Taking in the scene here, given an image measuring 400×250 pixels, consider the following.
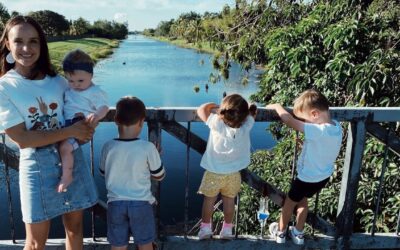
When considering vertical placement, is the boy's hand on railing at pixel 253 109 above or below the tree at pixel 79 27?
below

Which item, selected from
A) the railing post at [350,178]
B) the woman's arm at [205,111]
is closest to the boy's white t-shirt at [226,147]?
the woman's arm at [205,111]

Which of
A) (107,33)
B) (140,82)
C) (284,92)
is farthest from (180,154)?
(107,33)

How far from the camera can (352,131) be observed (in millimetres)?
2639

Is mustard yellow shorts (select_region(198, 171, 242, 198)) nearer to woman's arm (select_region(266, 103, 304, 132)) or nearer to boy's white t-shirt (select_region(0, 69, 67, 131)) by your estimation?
woman's arm (select_region(266, 103, 304, 132))

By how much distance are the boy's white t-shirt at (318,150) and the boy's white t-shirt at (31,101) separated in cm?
138

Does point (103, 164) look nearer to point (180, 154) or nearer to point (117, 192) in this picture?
point (117, 192)

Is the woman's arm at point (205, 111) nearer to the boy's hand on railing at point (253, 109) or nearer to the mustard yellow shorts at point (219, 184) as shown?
the boy's hand on railing at point (253, 109)

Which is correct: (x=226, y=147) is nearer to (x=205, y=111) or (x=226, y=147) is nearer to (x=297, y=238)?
(x=205, y=111)

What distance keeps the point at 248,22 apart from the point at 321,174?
5.51 m

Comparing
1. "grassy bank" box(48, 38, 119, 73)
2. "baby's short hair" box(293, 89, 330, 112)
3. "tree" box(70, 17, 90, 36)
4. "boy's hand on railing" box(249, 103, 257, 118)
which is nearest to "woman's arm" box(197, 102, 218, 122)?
"boy's hand on railing" box(249, 103, 257, 118)

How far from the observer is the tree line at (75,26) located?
248 ft

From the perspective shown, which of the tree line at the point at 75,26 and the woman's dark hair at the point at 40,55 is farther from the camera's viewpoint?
the tree line at the point at 75,26

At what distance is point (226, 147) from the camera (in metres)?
2.42

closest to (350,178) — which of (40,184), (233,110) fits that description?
(233,110)
